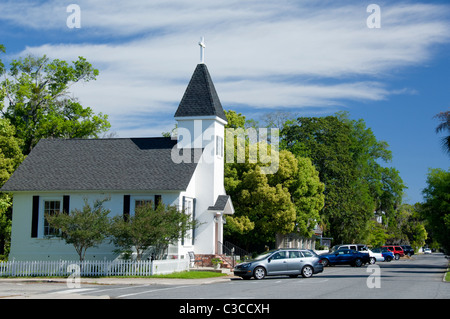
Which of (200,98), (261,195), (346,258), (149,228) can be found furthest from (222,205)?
(346,258)

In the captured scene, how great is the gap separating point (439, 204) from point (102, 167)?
1193 inches

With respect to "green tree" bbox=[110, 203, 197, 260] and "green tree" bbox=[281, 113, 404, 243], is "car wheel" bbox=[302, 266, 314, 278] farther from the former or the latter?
"green tree" bbox=[281, 113, 404, 243]

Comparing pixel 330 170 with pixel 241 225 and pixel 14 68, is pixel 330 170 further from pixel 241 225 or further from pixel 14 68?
pixel 14 68

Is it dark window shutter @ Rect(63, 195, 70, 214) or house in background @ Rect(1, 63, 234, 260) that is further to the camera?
dark window shutter @ Rect(63, 195, 70, 214)

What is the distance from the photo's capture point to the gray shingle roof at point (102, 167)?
121ft

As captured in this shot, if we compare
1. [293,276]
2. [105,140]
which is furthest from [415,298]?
[105,140]

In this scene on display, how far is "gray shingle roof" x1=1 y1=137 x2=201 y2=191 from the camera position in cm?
3691

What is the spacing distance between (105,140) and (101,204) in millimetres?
8676

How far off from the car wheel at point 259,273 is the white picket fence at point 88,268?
501 centimetres

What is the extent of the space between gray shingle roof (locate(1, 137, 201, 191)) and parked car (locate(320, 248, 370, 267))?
16.3 m

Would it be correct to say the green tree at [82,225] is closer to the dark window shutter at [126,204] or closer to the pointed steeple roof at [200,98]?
the dark window shutter at [126,204]

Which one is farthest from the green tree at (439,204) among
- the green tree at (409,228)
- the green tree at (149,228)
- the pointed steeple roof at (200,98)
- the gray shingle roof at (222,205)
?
the green tree at (409,228)

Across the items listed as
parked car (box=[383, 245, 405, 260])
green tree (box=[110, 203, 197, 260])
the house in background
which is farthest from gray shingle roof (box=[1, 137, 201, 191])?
parked car (box=[383, 245, 405, 260])

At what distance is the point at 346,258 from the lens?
47812 millimetres
